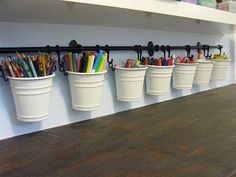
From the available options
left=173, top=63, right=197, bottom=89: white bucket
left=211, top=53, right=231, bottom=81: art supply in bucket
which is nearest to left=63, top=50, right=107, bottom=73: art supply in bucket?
left=173, top=63, right=197, bottom=89: white bucket

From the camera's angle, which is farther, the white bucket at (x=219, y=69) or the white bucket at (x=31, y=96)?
the white bucket at (x=219, y=69)

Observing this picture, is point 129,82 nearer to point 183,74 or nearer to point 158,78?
point 158,78

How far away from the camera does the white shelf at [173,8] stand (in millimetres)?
691

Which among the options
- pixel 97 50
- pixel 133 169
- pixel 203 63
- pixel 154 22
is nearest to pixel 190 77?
pixel 203 63

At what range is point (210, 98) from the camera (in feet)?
4.29

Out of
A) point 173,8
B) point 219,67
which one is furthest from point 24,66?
point 219,67

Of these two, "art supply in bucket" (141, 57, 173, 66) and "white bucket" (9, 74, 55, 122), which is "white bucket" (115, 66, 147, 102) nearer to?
"art supply in bucket" (141, 57, 173, 66)

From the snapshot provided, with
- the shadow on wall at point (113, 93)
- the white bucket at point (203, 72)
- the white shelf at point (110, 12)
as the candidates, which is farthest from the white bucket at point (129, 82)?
the white bucket at point (203, 72)

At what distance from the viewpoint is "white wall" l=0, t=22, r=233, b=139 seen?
73 cm

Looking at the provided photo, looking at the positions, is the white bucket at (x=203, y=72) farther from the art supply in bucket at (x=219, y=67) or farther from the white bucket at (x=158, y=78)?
the white bucket at (x=158, y=78)

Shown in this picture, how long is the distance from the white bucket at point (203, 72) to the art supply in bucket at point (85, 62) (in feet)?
2.20

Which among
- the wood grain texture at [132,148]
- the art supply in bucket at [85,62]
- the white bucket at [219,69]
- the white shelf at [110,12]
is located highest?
the white shelf at [110,12]

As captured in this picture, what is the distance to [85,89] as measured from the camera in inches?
30.8

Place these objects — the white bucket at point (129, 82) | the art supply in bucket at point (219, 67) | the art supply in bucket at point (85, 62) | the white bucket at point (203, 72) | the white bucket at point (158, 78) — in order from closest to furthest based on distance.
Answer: the art supply in bucket at point (85, 62)
the white bucket at point (129, 82)
the white bucket at point (158, 78)
the white bucket at point (203, 72)
the art supply in bucket at point (219, 67)
